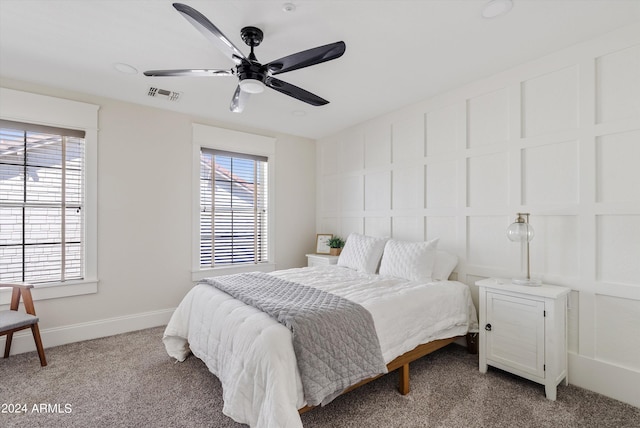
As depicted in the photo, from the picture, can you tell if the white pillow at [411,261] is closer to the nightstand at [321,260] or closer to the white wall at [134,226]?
the nightstand at [321,260]

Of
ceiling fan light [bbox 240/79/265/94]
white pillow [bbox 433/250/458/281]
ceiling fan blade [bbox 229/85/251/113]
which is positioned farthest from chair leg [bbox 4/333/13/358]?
white pillow [bbox 433/250/458/281]

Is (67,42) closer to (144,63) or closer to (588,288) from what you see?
(144,63)

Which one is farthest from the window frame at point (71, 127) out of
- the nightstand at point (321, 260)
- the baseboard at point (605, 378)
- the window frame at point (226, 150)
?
the baseboard at point (605, 378)

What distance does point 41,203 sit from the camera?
10.2ft

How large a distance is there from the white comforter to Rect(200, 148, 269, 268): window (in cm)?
139

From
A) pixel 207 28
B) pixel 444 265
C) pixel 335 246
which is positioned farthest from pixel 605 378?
pixel 207 28

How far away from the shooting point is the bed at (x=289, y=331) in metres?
1.61

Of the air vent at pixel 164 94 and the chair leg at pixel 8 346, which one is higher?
the air vent at pixel 164 94

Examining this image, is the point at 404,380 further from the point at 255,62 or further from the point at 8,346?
the point at 8,346

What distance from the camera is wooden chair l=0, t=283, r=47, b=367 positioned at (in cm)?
244

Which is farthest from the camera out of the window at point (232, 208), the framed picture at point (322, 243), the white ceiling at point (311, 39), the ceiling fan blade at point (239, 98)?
the framed picture at point (322, 243)

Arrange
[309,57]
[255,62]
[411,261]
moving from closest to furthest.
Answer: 1. [309,57]
2. [255,62]
3. [411,261]

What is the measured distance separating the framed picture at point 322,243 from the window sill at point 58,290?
9.09 feet

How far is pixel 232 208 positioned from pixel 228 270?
0.86m
